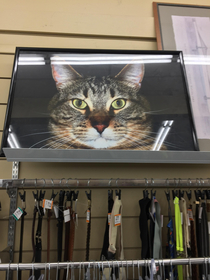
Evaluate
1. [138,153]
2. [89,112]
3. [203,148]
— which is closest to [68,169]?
[89,112]

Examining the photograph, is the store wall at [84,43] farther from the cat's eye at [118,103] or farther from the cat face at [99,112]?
A: the cat's eye at [118,103]

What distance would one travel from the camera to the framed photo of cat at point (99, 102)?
1263 millimetres

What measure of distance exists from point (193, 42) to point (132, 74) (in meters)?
0.55

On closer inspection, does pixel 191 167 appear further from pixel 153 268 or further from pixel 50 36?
pixel 50 36

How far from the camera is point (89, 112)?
4.35 feet

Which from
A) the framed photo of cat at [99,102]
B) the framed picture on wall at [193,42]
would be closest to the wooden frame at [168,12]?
the framed picture on wall at [193,42]

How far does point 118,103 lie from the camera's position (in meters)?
1.37

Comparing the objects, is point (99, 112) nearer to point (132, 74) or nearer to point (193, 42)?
point (132, 74)

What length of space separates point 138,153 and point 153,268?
452 mm

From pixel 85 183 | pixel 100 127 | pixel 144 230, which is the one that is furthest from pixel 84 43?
pixel 144 230

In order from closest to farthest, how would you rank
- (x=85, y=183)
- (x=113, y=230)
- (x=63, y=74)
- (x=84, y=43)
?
(x=113, y=230) < (x=85, y=183) < (x=63, y=74) < (x=84, y=43)

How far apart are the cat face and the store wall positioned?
0.17 m

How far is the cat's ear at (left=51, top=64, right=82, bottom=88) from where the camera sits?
4.57 ft

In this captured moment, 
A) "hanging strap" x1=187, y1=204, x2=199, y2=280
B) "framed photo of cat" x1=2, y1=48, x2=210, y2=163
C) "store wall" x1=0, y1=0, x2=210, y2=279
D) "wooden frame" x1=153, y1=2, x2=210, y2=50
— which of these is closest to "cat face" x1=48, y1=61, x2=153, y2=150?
"framed photo of cat" x1=2, y1=48, x2=210, y2=163
